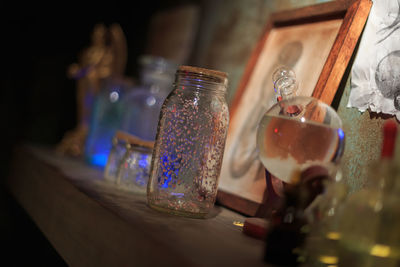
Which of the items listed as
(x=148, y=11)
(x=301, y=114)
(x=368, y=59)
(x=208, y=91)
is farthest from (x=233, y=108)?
(x=148, y=11)

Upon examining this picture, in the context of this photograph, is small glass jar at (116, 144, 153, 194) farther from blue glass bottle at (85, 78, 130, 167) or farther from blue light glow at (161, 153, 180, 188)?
blue glass bottle at (85, 78, 130, 167)

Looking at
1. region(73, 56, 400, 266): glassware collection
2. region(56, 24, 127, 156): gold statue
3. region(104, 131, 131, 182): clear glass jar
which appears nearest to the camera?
region(73, 56, 400, 266): glassware collection

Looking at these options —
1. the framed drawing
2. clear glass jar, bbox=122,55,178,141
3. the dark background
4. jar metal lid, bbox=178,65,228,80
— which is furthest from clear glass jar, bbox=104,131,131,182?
the dark background

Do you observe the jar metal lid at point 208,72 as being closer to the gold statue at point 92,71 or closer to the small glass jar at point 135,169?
the small glass jar at point 135,169

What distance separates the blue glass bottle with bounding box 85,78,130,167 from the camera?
6.00 feet

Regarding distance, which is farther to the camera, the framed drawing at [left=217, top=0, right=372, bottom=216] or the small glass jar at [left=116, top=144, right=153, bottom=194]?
the small glass jar at [left=116, top=144, right=153, bottom=194]

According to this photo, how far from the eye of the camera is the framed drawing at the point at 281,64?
108cm

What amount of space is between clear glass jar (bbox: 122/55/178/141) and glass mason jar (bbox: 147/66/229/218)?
64 cm

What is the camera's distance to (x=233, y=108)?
1424mm

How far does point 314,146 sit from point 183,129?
349 millimetres

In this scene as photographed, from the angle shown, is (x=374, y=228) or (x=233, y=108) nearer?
(x=374, y=228)

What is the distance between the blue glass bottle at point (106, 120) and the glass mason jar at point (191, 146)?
81cm

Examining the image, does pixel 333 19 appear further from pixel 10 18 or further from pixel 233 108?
pixel 10 18

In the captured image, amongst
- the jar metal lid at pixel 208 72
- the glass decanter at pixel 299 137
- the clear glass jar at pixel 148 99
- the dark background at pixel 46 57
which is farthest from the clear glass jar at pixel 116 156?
the dark background at pixel 46 57
